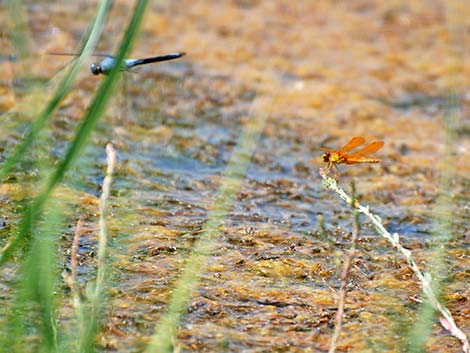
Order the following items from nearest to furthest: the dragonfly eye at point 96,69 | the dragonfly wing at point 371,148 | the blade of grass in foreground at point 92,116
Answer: the blade of grass in foreground at point 92,116 → the dragonfly wing at point 371,148 → the dragonfly eye at point 96,69

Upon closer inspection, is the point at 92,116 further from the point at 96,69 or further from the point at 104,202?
the point at 96,69

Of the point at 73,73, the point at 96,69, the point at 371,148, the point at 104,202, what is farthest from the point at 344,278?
the point at 96,69

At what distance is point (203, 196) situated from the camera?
236cm

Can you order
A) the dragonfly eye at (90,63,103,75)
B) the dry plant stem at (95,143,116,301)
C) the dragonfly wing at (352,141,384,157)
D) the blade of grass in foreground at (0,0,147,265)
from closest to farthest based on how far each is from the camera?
the blade of grass in foreground at (0,0,147,265) → the dry plant stem at (95,143,116,301) → the dragonfly wing at (352,141,384,157) → the dragonfly eye at (90,63,103,75)

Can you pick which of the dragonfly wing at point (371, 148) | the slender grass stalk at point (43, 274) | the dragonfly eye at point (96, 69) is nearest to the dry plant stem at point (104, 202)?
the slender grass stalk at point (43, 274)

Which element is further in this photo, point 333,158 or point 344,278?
point 333,158

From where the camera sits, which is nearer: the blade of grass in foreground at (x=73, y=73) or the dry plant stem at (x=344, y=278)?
the blade of grass in foreground at (x=73, y=73)

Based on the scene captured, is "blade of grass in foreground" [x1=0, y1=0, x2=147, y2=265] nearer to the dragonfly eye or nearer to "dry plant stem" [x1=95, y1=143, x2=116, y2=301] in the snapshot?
"dry plant stem" [x1=95, y1=143, x2=116, y2=301]

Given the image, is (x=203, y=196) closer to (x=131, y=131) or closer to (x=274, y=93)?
(x=131, y=131)

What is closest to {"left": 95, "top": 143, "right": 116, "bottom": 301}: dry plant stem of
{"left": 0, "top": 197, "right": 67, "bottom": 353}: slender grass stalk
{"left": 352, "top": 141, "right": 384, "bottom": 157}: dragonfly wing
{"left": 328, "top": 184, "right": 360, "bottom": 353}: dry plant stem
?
{"left": 0, "top": 197, "right": 67, "bottom": 353}: slender grass stalk

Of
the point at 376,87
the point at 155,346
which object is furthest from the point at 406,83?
the point at 155,346

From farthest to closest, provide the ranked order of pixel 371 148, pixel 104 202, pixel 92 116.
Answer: pixel 371 148, pixel 104 202, pixel 92 116

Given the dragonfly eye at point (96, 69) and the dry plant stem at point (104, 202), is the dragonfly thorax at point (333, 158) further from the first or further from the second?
the dry plant stem at point (104, 202)

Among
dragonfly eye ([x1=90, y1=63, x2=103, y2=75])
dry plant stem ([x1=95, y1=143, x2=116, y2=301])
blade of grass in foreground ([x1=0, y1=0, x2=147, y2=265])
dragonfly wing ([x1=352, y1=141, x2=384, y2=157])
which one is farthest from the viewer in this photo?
dragonfly eye ([x1=90, y1=63, x2=103, y2=75])
